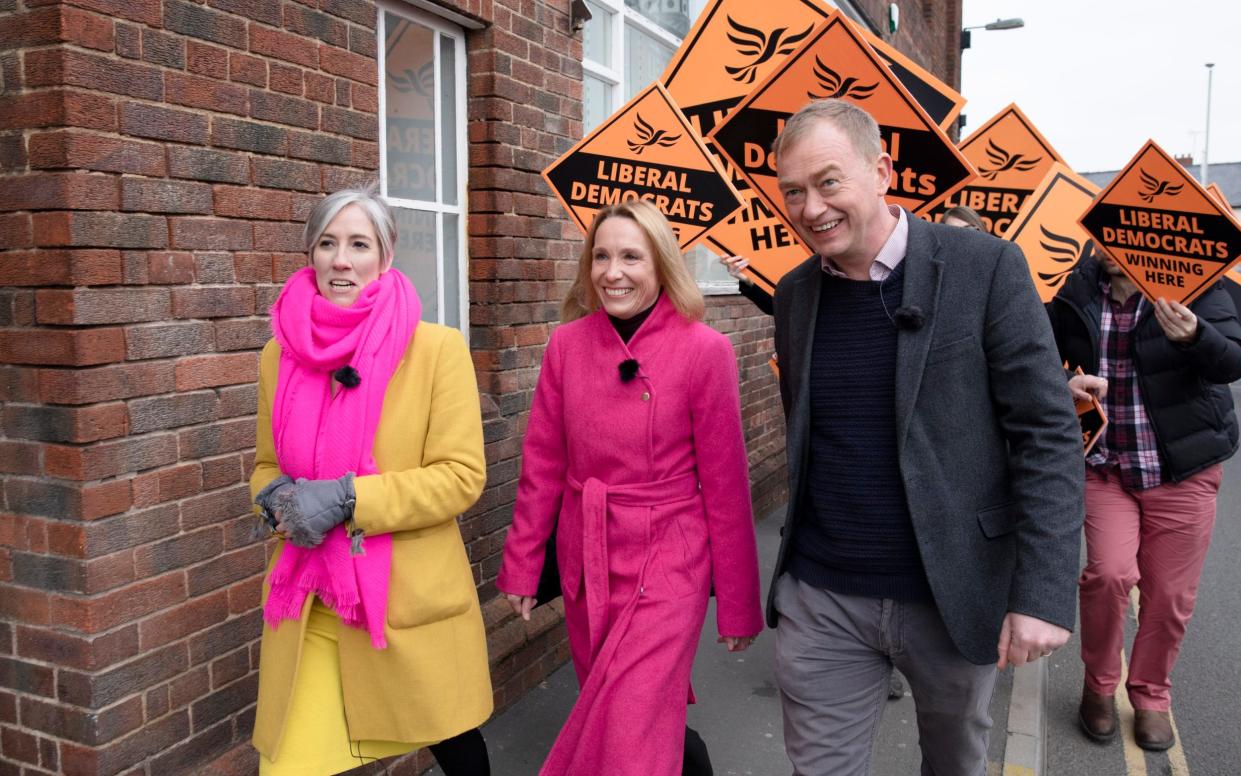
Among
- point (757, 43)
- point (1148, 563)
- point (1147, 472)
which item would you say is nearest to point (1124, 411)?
point (1147, 472)

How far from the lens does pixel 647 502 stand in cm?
298

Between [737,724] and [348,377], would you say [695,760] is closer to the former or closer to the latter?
[737,724]

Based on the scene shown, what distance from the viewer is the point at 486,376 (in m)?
4.56

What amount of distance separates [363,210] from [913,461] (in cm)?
153

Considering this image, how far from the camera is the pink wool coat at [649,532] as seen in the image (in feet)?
9.55

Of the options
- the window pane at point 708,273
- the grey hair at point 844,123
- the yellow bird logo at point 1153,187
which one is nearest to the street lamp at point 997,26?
the window pane at point 708,273

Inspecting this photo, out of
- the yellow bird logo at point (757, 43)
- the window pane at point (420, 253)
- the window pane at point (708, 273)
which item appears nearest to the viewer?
the window pane at point (420, 253)

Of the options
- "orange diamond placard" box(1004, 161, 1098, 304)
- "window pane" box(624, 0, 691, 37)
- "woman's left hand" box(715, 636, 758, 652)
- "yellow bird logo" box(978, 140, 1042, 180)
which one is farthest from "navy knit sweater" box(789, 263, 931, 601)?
"window pane" box(624, 0, 691, 37)

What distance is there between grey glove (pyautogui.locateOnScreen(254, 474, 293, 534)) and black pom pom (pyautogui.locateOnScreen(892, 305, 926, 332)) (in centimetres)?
154

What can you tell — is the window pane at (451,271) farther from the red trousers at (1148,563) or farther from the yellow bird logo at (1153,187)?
the yellow bird logo at (1153,187)

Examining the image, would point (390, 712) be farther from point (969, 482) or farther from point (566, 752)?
point (969, 482)

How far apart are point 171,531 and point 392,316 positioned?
2.94ft

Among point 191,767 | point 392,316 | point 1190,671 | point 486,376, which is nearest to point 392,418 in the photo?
point 392,316

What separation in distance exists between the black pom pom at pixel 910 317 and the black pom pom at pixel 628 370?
0.81 m
